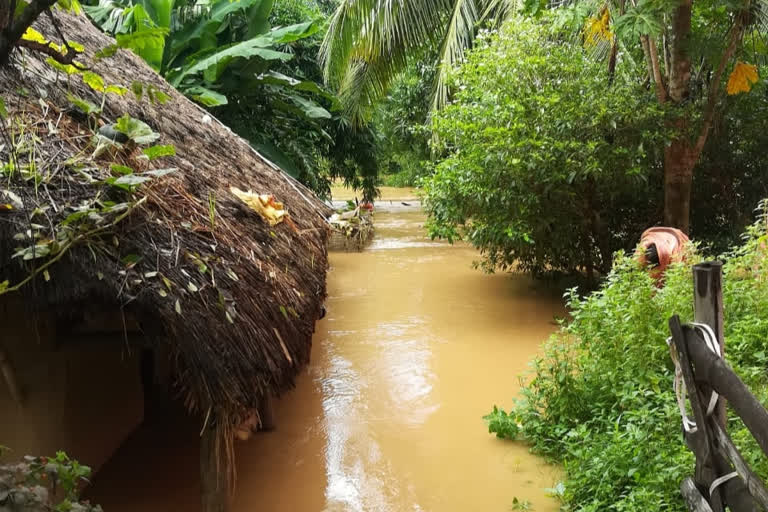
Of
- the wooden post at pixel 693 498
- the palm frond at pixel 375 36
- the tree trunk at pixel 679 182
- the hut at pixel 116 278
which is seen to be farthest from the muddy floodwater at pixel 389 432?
the palm frond at pixel 375 36

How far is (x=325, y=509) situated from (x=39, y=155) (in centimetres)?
252

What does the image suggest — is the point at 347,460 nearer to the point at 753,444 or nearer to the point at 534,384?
the point at 534,384

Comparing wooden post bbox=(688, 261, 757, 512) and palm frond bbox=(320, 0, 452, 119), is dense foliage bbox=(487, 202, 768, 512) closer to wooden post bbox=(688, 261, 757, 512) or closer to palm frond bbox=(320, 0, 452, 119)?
wooden post bbox=(688, 261, 757, 512)

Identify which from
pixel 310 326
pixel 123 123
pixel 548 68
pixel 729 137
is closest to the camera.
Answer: pixel 123 123

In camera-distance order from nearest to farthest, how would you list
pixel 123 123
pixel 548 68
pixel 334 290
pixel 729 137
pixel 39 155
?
pixel 39 155 → pixel 123 123 → pixel 548 68 → pixel 729 137 → pixel 334 290

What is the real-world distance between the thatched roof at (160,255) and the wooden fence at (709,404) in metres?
1.93

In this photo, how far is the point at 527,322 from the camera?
7.77m

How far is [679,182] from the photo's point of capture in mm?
7320

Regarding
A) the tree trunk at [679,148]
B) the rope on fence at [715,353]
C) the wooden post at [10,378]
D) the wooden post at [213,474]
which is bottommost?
the wooden post at [213,474]

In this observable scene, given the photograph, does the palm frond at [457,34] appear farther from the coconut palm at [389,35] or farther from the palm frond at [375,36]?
the palm frond at [375,36]

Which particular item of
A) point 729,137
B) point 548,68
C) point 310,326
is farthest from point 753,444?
point 729,137

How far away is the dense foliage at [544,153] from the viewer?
23.6ft

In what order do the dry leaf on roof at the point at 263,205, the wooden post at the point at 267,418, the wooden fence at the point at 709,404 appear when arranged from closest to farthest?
the wooden fence at the point at 709,404, the dry leaf on roof at the point at 263,205, the wooden post at the point at 267,418

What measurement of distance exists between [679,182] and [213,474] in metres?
6.06
